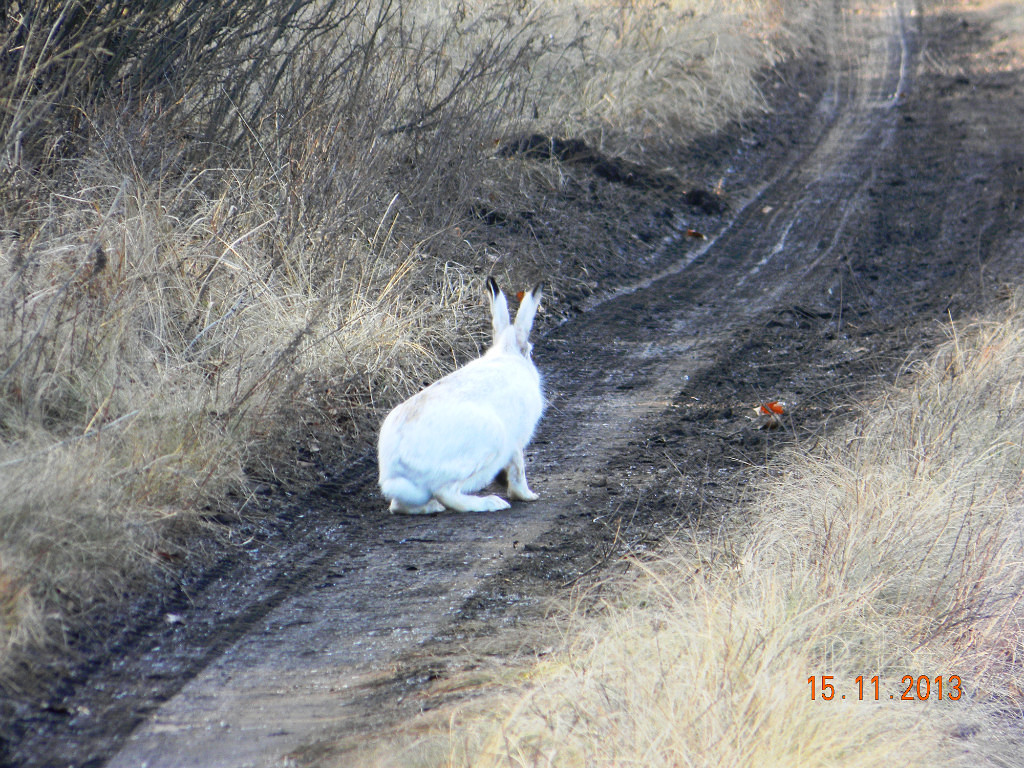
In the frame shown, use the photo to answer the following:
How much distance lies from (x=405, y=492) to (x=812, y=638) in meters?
2.30

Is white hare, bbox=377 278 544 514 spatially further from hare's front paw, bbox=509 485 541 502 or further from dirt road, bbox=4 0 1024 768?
dirt road, bbox=4 0 1024 768

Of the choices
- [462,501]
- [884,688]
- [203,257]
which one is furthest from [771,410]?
[203,257]

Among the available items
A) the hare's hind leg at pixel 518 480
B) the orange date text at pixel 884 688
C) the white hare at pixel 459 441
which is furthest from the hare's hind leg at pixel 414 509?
the orange date text at pixel 884 688

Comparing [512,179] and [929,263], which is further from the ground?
[512,179]

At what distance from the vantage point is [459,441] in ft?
15.8

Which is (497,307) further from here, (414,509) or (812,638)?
(812,638)

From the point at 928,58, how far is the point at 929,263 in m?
12.8

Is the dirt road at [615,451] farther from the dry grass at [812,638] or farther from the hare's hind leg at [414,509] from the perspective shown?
the dry grass at [812,638]

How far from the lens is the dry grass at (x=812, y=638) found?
108 inches

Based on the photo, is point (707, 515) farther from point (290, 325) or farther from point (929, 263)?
point (929, 263)

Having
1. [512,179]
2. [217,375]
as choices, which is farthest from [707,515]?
[512,179]

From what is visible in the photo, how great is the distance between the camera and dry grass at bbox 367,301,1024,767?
2756mm

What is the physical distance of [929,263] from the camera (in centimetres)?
1042

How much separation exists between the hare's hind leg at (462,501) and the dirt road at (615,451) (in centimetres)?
6
